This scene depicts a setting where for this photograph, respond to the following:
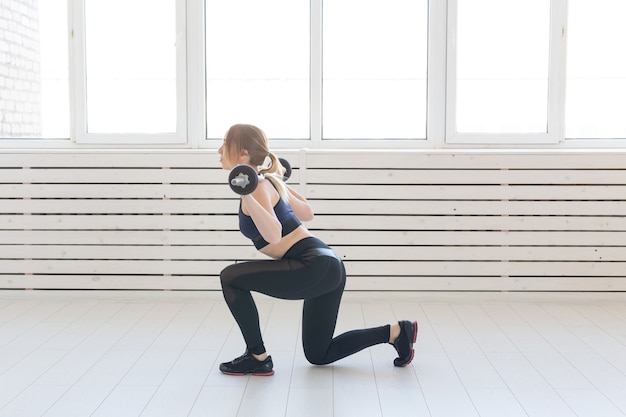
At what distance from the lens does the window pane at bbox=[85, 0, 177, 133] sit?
5281 millimetres

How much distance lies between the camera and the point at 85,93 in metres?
5.29

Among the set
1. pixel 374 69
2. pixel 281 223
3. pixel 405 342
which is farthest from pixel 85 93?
pixel 405 342

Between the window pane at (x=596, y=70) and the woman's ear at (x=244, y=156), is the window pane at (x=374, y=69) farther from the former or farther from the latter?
the woman's ear at (x=244, y=156)

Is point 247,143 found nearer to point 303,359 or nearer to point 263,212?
point 263,212

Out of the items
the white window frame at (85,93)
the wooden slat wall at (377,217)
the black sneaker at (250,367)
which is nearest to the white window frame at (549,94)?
the wooden slat wall at (377,217)

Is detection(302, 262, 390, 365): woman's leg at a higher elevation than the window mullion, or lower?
lower

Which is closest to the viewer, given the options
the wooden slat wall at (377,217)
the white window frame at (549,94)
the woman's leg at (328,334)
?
the woman's leg at (328,334)

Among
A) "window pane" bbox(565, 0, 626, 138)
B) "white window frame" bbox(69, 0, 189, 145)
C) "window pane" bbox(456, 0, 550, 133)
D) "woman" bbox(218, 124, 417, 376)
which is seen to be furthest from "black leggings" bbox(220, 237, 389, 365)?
"window pane" bbox(565, 0, 626, 138)

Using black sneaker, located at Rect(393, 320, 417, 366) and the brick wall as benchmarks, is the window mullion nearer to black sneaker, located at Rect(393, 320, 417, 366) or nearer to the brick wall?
the brick wall

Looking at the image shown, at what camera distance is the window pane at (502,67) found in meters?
5.24

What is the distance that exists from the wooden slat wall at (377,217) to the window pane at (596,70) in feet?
1.67

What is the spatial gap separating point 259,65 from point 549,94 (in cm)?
189

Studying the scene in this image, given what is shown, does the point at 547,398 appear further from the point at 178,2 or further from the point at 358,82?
the point at 178,2

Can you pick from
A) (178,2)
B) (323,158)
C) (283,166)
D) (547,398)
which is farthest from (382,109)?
(547,398)
